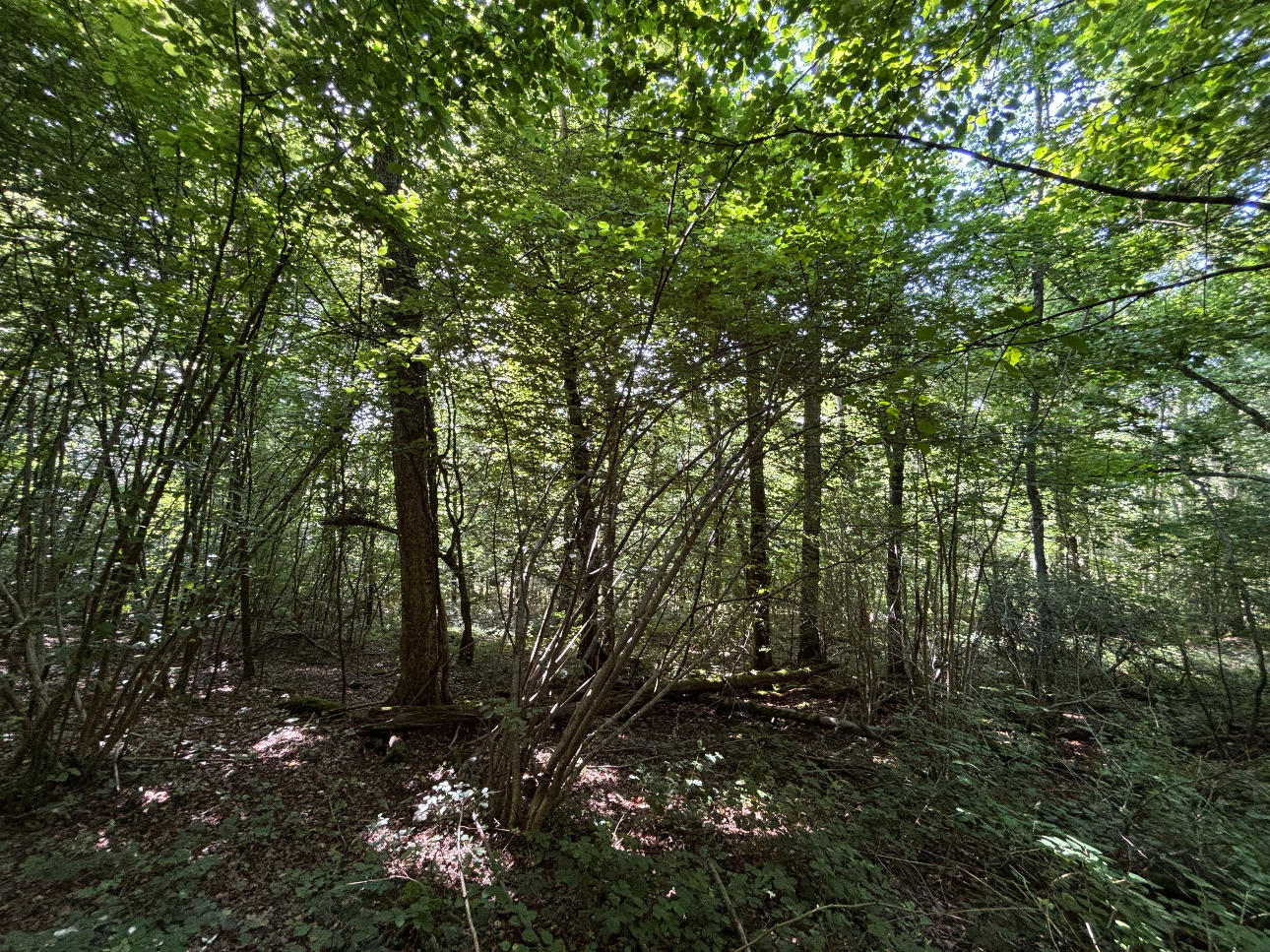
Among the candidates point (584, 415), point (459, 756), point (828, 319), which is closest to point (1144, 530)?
point (828, 319)

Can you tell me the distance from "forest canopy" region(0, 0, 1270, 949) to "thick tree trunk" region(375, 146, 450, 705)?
4 cm

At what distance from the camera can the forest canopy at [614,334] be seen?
2.81m

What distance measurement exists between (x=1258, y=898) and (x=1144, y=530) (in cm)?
557

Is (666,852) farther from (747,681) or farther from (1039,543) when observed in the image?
(1039,543)

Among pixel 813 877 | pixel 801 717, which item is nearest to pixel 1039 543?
pixel 801 717

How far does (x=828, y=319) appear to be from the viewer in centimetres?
380

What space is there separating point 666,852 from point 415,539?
12.3 feet

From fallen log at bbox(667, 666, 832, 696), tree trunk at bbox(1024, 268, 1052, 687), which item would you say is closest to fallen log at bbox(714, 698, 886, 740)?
fallen log at bbox(667, 666, 832, 696)

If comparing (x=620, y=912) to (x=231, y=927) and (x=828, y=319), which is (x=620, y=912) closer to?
(x=231, y=927)

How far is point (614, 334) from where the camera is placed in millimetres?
4035

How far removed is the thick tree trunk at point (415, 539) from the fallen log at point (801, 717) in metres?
3.37

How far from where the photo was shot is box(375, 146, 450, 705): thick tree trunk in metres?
5.00

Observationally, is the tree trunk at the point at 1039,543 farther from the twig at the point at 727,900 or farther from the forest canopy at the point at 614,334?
the twig at the point at 727,900

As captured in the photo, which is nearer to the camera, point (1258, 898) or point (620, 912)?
point (1258, 898)
